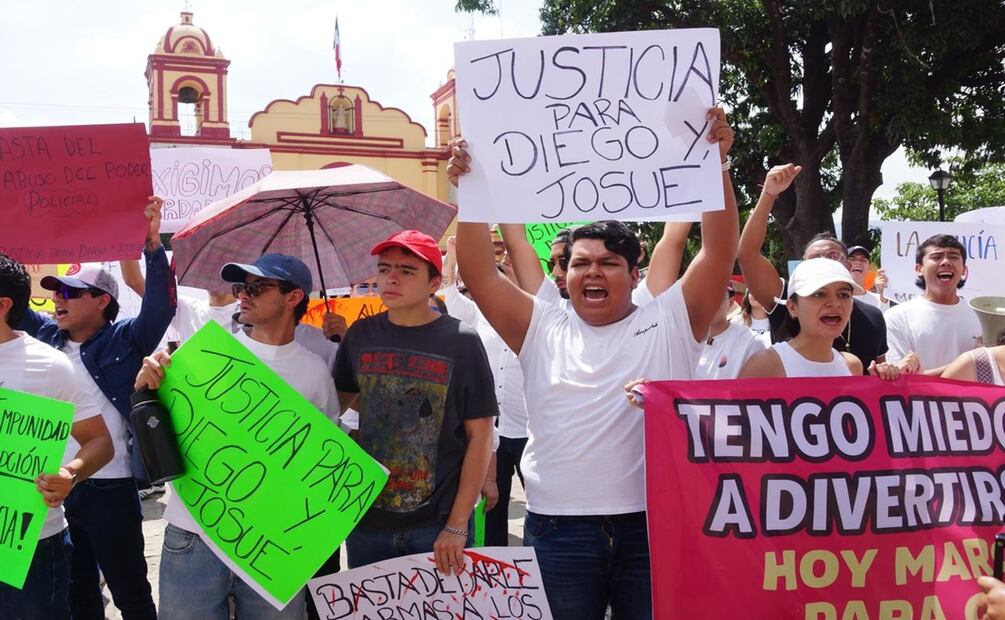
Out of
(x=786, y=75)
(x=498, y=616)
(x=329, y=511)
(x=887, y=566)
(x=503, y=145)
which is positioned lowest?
(x=498, y=616)

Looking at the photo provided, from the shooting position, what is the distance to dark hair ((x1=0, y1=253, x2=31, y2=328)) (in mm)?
2861

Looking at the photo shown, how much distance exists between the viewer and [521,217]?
8.91 ft

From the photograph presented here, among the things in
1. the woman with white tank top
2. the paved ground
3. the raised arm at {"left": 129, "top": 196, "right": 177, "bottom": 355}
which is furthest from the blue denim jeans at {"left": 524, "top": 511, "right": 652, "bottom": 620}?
the paved ground

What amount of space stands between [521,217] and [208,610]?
1.57 metres

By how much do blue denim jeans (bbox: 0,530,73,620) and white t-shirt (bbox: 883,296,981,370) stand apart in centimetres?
406

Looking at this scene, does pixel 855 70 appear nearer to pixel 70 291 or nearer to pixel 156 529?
pixel 156 529

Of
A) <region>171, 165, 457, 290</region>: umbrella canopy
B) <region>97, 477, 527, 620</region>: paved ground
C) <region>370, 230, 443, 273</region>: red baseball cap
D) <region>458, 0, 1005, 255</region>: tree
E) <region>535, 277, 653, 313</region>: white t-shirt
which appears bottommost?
<region>97, 477, 527, 620</region>: paved ground

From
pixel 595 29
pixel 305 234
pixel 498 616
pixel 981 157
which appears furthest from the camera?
pixel 981 157

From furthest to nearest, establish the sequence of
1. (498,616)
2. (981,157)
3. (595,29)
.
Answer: (981,157) < (595,29) < (498,616)

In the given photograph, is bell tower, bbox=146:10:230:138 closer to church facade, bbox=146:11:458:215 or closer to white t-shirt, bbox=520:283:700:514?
church facade, bbox=146:11:458:215

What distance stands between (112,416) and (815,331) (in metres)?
2.80

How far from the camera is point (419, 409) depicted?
2.80 meters

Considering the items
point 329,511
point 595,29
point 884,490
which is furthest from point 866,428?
point 595,29

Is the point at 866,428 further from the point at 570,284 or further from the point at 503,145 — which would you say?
the point at 503,145
